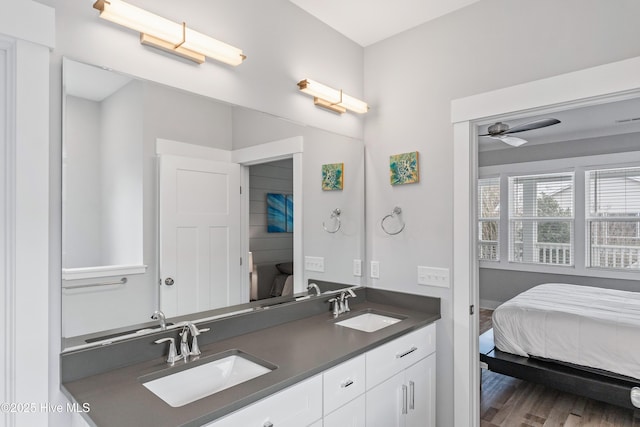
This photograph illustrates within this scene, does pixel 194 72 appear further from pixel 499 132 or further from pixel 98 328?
pixel 499 132

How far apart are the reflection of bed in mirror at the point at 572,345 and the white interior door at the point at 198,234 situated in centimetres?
245

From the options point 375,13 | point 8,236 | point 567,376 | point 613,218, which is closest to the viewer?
point 8,236

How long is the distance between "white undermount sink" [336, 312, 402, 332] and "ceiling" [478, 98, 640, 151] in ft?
8.44

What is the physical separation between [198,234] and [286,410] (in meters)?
0.84

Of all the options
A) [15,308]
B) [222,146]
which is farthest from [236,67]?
[15,308]

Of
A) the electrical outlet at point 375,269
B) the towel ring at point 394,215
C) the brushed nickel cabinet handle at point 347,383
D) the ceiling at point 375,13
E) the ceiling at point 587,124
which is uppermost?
the ceiling at point 375,13

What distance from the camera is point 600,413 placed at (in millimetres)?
2740

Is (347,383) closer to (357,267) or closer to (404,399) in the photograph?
(404,399)

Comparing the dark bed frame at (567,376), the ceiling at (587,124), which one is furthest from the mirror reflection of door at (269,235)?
the ceiling at (587,124)

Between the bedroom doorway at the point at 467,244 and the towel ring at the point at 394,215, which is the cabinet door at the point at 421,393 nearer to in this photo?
the bedroom doorway at the point at 467,244

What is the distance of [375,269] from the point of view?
2514 millimetres

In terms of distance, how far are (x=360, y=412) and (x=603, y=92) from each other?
1773mm

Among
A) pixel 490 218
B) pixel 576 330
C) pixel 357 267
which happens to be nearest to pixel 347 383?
pixel 357 267

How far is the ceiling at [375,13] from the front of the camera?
209 centimetres
